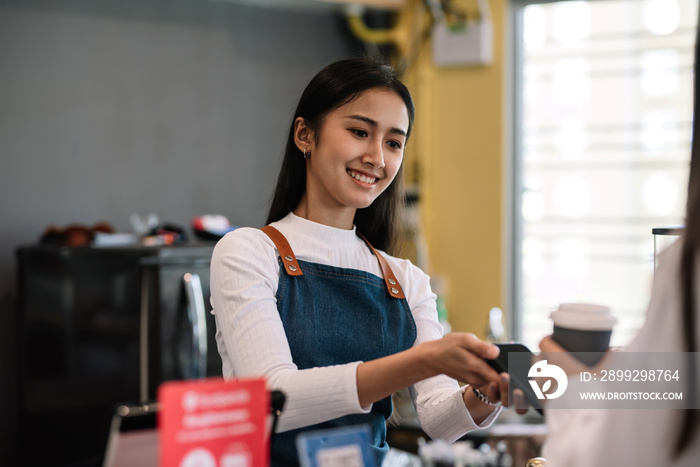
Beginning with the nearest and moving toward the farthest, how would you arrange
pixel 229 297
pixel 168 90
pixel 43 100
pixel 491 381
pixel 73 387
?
pixel 491 381 < pixel 229 297 < pixel 73 387 < pixel 43 100 < pixel 168 90

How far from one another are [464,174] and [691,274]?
2772 mm

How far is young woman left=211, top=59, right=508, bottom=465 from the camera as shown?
4.01ft

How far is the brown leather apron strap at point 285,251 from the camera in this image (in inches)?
55.3

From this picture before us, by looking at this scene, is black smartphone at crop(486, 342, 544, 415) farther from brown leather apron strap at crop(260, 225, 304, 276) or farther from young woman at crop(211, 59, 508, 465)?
brown leather apron strap at crop(260, 225, 304, 276)

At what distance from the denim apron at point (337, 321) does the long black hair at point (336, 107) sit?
15 centimetres

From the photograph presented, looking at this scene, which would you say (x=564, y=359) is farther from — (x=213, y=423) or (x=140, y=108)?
(x=140, y=108)

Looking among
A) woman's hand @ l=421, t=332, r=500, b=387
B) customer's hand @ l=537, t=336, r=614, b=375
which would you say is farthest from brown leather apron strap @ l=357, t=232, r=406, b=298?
customer's hand @ l=537, t=336, r=614, b=375

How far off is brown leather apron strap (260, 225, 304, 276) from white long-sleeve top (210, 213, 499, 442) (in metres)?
0.02

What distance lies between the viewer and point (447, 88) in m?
3.56

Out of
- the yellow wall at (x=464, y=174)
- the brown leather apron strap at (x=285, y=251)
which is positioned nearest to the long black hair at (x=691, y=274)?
the brown leather apron strap at (x=285, y=251)

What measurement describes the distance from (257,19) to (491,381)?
2852 millimetres

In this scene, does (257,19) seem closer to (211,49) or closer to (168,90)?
(211,49)

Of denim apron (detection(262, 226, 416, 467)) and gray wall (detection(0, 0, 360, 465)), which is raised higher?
gray wall (detection(0, 0, 360, 465))

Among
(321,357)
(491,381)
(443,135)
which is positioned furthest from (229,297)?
(443,135)
